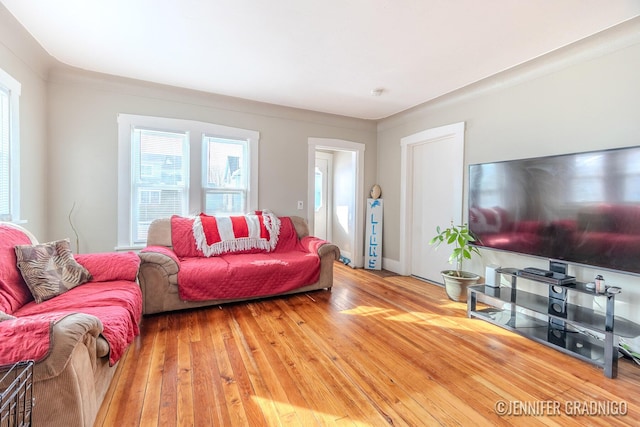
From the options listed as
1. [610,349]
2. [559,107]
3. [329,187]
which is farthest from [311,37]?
[329,187]

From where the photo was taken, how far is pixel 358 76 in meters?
3.09

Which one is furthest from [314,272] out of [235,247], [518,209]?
[518,209]

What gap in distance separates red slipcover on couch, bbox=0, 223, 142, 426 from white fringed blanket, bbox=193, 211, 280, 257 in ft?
4.11

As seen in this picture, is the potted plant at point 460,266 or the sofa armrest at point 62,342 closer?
the sofa armrest at point 62,342

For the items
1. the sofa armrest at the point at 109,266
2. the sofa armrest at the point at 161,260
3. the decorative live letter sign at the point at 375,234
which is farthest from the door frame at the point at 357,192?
the sofa armrest at the point at 109,266

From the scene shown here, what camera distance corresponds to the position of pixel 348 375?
1884 millimetres

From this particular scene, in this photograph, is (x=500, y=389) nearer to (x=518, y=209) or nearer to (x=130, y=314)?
(x=518, y=209)

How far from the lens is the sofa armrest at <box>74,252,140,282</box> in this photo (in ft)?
7.47

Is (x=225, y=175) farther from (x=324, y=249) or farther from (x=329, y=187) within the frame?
(x=329, y=187)

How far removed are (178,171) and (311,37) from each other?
2326 mm

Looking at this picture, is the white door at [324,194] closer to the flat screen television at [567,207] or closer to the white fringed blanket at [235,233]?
the white fringed blanket at [235,233]

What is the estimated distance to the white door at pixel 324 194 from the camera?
19.5ft

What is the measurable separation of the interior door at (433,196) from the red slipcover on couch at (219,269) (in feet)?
4.75

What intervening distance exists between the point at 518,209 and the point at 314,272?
215 cm
